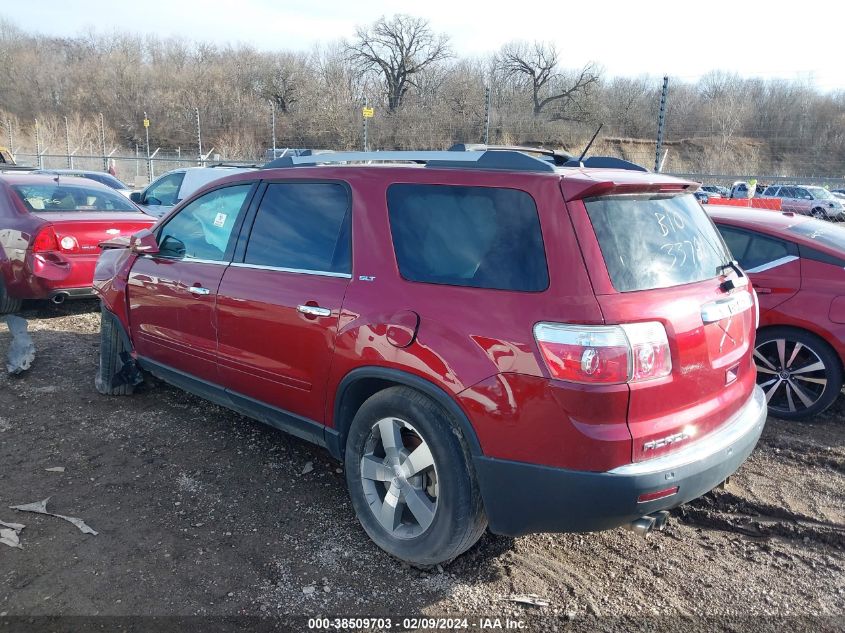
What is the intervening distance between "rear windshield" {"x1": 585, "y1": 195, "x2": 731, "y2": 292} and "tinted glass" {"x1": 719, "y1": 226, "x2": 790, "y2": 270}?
2.00 meters

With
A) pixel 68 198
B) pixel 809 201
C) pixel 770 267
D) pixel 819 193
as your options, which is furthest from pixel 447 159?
pixel 819 193

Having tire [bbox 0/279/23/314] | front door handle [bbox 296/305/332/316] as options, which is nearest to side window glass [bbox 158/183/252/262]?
front door handle [bbox 296/305/332/316]

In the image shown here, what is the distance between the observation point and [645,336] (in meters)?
2.43

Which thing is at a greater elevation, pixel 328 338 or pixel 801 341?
pixel 328 338

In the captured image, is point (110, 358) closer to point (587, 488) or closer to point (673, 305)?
point (587, 488)

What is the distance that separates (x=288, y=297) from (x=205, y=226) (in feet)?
3.78

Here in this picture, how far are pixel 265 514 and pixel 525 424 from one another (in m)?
1.68

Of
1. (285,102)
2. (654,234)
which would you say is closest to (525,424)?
(654,234)

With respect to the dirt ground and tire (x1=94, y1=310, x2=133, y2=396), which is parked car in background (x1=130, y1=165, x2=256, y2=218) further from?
the dirt ground

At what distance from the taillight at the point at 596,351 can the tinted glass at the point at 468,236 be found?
0.73 ft

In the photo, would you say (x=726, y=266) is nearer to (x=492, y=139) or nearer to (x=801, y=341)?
(x=801, y=341)

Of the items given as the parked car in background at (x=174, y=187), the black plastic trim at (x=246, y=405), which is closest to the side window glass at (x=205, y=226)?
the black plastic trim at (x=246, y=405)

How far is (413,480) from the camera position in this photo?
114 inches

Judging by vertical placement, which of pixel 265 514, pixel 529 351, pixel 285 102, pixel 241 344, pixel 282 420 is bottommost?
pixel 265 514
